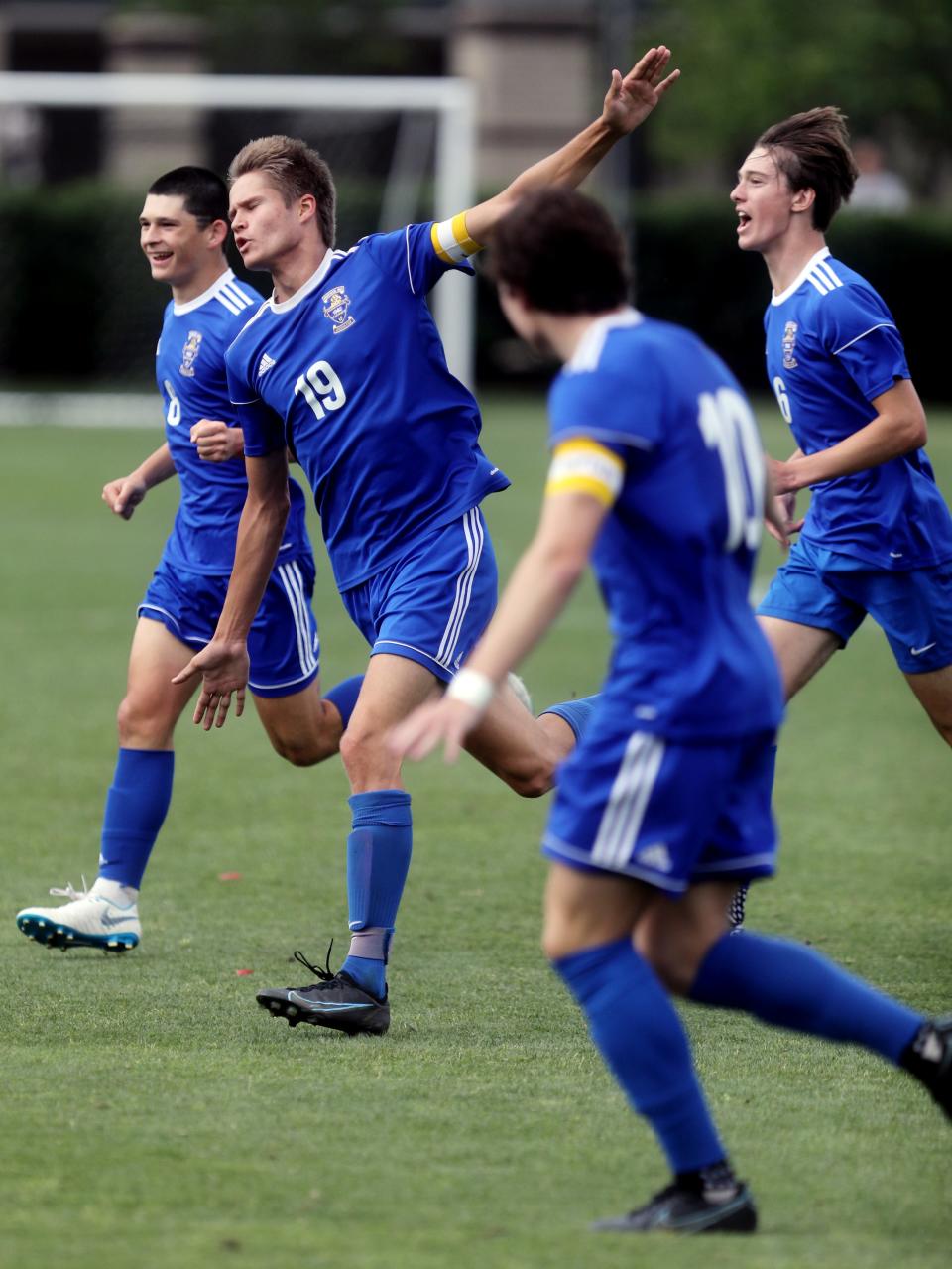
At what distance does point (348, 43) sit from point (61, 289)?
1199 cm

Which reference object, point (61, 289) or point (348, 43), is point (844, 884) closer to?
point (61, 289)

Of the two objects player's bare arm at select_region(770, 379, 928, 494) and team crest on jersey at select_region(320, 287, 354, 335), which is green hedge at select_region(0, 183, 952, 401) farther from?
player's bare arm at select_region(770, 379, 928, 494)

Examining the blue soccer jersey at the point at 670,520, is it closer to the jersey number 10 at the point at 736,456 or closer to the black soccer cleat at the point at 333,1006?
the jersey number 10 at the point at 736,456

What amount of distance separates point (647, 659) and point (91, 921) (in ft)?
9.78

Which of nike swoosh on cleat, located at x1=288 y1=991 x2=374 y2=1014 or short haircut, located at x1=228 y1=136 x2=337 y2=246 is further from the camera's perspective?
short haircut, located at x1=228 y1=136 x2=337 y2=246

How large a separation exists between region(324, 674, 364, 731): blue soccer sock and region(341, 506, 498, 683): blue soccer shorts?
120cm

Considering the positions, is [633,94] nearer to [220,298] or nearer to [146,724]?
[220,298]

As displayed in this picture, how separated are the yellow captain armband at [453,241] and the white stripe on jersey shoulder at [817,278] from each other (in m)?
0.99

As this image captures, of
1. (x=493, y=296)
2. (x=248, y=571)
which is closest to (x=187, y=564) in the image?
(x=248, y=571)

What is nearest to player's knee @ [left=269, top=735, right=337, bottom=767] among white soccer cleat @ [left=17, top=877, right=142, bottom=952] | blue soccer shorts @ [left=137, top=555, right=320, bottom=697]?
blue soccer shorts @ [left=137, top=555, right=320, bottom=697]

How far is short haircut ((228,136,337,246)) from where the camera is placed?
5.89 meters

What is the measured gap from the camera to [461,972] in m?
6.25

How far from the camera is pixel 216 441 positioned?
622 cm

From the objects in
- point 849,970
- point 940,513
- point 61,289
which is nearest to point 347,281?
point 940,513
